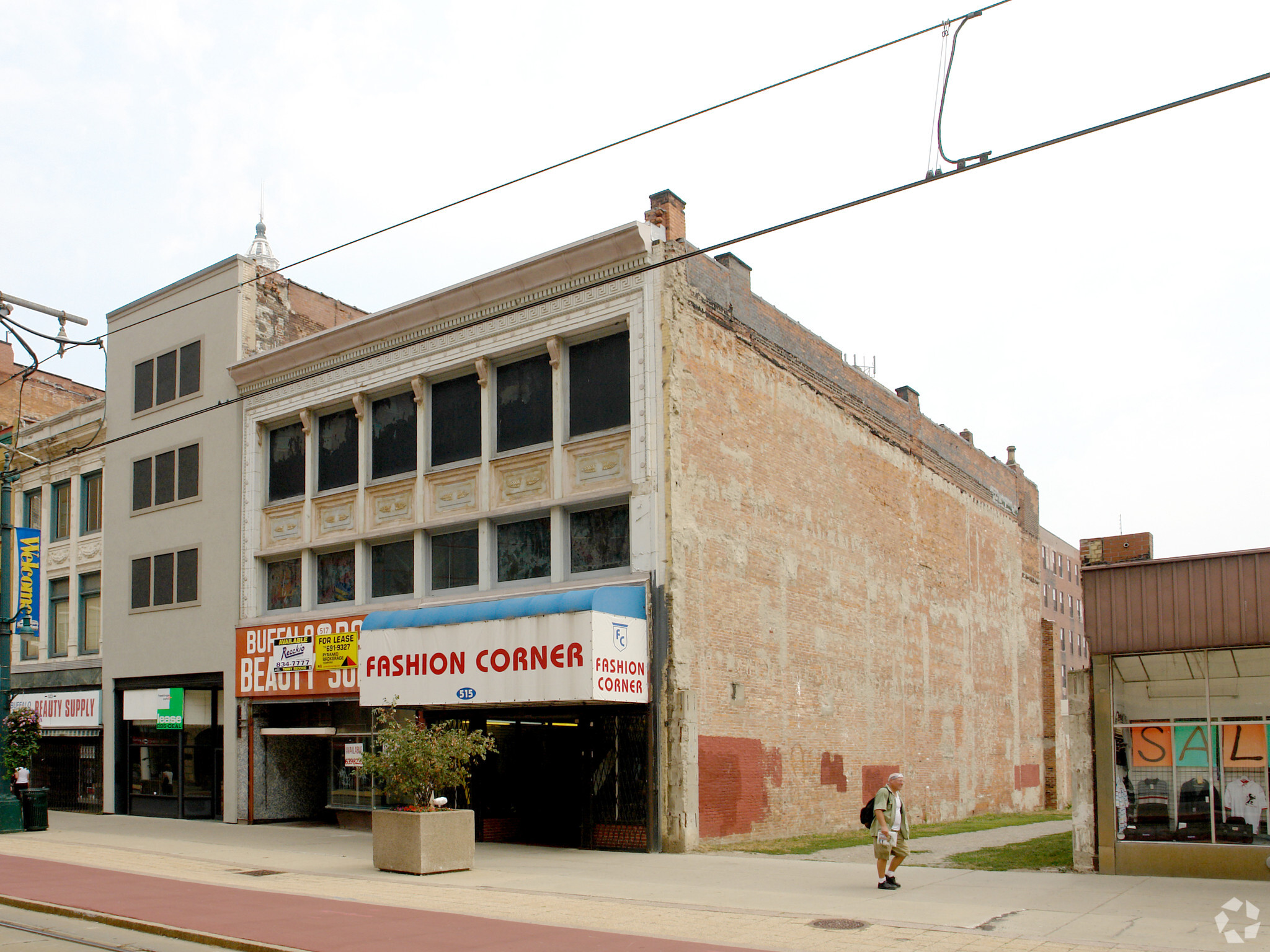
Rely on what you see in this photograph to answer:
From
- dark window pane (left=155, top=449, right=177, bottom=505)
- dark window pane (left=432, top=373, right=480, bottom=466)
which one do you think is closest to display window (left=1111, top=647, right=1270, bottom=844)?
dark window pane (left=432, top=373, right=480, bottom=466)

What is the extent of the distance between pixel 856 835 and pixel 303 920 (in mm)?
14369

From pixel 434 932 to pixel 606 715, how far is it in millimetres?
8711

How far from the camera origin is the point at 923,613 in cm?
3072

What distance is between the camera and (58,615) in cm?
3362

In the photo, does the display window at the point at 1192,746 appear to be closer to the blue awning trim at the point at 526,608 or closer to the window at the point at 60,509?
the blue awning trim at the point at 526,608

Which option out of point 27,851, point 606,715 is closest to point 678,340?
point 606,715

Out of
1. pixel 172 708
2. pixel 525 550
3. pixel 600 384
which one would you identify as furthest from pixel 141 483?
pixel 600 384

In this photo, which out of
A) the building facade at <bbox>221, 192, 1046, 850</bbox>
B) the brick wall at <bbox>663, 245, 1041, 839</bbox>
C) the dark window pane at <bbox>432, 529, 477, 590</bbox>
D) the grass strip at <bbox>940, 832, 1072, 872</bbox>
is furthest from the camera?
the dark window pane at <bbox>432, 529, 477, 590</bbox>

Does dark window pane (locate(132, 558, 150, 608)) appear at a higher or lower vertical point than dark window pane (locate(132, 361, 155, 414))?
lower

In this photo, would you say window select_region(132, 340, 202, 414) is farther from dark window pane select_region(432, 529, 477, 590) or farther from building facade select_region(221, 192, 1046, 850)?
dark window pane select_region(432, 529, 477, 590)

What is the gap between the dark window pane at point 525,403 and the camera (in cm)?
2200

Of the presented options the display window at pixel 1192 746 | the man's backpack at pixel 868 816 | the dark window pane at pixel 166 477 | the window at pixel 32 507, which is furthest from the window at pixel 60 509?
the display window at pixel 1192 746

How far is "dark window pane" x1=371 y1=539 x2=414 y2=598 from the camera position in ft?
79.2

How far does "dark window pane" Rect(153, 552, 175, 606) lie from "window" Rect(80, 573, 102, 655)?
3382 millimetres
